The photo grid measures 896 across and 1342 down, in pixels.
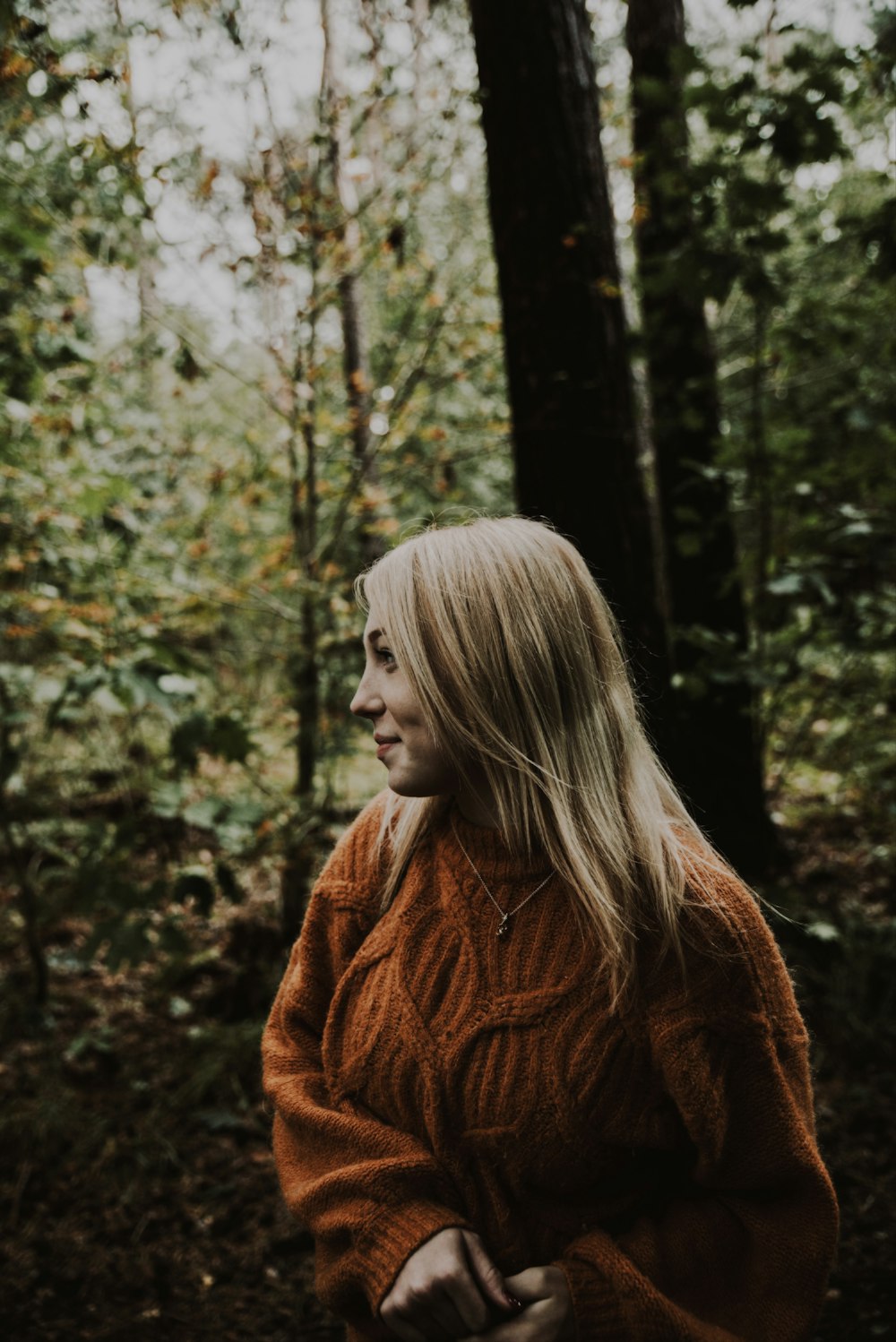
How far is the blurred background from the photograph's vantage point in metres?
2.47

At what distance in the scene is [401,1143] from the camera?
131 cm

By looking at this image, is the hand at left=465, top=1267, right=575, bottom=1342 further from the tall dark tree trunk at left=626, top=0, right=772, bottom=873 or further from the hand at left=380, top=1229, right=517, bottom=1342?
the tall dark tree trunk at left=626, top=0, right=772, bottom=873

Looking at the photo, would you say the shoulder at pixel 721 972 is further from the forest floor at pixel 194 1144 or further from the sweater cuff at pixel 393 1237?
the forest floor at pixel 194 1144

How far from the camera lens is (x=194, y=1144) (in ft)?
10.7

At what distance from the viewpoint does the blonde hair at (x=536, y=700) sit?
1291mm

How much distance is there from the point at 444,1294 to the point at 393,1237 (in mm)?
103

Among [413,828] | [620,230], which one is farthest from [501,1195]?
[620,230]

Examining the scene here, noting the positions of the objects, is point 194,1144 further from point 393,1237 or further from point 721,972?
point 721,972

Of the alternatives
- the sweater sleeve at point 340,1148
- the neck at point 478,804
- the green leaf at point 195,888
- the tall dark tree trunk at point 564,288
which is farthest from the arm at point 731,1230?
the green leaf at point 195,888

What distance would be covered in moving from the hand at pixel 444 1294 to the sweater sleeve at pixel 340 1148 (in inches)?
0.8

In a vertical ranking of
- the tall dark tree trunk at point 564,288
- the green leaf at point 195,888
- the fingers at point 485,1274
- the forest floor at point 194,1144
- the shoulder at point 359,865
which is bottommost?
the forest floor at point 194,1144

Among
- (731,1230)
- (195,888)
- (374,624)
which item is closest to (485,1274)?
(731,1230)

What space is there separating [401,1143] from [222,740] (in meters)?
1.99

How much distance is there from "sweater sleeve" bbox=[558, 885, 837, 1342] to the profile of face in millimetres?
492
